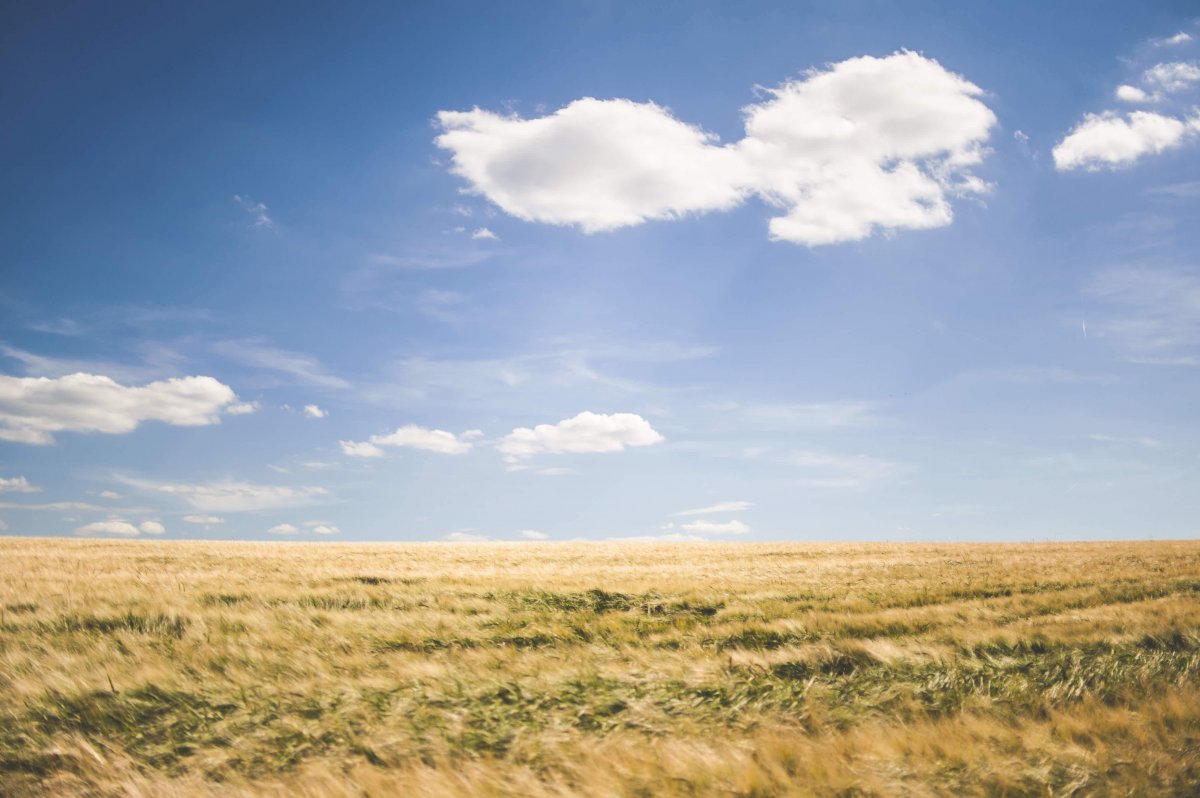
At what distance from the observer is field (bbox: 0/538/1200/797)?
434 cm

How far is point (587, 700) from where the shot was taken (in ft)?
19.5

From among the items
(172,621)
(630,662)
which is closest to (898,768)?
(630,662)

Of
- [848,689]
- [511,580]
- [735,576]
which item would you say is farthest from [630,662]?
[735,576]

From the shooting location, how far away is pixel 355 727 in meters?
5.32

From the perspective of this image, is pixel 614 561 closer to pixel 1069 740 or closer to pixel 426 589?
pixel 426 589

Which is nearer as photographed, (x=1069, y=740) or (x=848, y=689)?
(x=1069, y=740)

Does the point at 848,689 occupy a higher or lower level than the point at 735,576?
higher

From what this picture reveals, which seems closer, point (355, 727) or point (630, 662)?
point (355, 727)

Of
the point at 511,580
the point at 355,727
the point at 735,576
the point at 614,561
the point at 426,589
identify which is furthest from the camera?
the point at 614,561

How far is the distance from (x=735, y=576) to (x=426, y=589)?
32.3 ft

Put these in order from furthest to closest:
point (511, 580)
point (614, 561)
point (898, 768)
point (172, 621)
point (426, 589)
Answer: point (614, 561) < point (511, 580) < point (426, 589) < point (172, 621) < point (898, 768)

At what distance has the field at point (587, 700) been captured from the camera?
4340 mm

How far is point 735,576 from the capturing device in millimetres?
19938

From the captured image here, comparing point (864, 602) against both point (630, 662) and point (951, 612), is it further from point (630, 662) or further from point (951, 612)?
point (630, 662)
